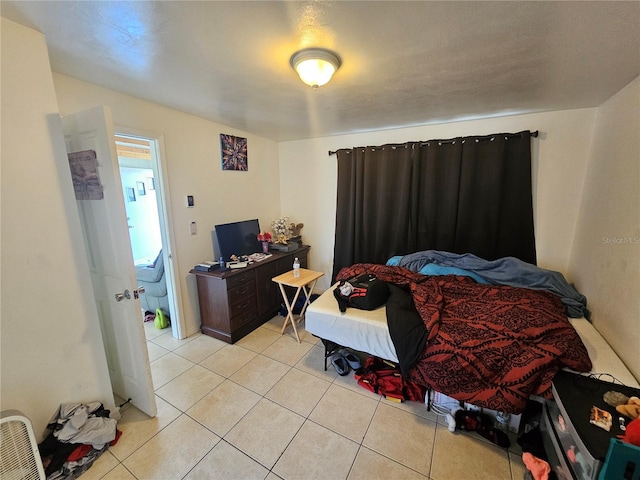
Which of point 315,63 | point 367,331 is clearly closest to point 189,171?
point 315,63

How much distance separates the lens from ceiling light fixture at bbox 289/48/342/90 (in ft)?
4.82

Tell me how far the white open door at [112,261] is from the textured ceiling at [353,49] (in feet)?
1.38

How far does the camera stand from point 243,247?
129 inches

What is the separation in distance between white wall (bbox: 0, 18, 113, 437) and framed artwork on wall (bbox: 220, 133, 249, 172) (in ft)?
5.66

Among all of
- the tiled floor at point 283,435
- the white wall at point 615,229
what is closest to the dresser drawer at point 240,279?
the tiled floor at point 283,435

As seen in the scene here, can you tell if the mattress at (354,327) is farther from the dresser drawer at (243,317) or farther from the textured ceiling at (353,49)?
the textured ceiling at (353,49)

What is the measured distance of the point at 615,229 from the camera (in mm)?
1885

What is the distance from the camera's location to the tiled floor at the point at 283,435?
1.49 metres

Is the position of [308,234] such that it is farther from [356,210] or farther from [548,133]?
[548,133]

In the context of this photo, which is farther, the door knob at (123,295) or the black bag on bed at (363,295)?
the black bag on bed at (363,295)

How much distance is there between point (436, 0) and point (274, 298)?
309 cm

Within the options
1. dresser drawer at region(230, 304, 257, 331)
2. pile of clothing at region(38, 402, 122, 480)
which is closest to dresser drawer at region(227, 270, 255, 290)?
dresser drawer at region(230, 304, 257, 331)

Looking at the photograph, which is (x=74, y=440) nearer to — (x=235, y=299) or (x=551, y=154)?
(x=235, y=299)

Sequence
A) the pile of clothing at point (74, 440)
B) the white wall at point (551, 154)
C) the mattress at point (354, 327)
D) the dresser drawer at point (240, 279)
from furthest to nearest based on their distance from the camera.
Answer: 1. the dresser drawer at point (240, 279)
2. the white wall at point (551, 154)
3. the mattress at point (354, 327)
4. the pile of clothing at point (74, 440)
